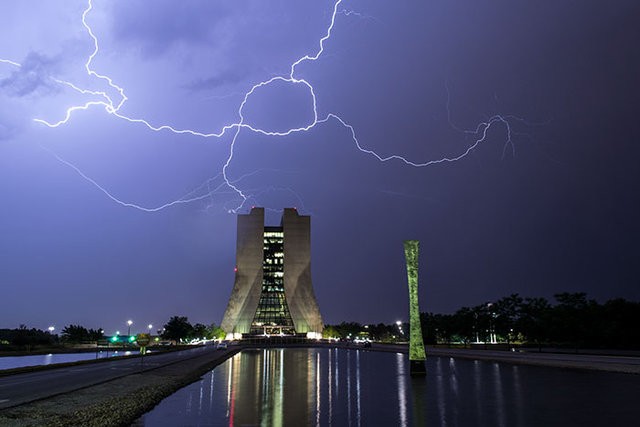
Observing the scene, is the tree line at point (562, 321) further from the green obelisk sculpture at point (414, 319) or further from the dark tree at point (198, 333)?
the dark tree at point (198, 333)

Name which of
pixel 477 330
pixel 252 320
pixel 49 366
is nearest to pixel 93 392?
pixel 49 366

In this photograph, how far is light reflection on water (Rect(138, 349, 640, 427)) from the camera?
976cm

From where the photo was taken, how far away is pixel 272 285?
109812 millimetres

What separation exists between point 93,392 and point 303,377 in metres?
8.01

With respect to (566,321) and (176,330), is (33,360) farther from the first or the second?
(176,330)

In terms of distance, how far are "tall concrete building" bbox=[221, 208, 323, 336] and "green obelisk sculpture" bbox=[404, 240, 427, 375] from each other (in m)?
78.8

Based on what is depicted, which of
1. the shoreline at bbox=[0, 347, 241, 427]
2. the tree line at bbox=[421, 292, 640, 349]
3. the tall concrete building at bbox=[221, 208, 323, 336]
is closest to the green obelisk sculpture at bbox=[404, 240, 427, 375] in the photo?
the shoreline at bbox=[0, 347, 241, 427]

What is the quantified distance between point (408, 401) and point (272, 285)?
98.9 meters

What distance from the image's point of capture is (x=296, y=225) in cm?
10694

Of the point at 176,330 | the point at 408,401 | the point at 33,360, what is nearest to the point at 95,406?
the point at 408,401

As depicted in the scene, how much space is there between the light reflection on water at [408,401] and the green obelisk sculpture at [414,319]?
82 cm

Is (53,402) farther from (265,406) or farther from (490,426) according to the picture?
(490,426)

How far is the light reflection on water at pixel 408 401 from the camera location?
976 centimetres

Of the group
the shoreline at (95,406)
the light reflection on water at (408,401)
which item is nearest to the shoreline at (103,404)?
the shoreline at (95,406)
